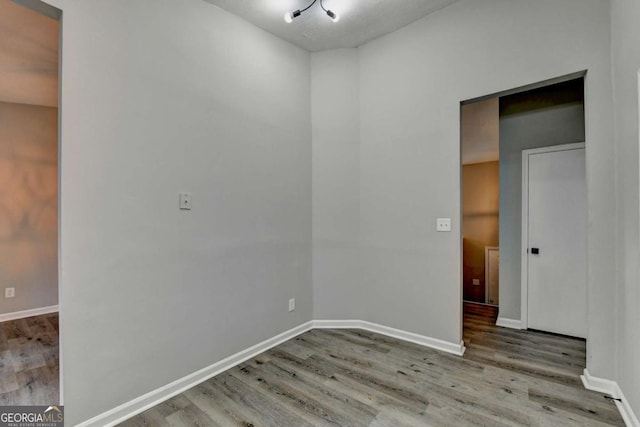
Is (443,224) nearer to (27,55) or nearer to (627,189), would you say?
(627,189)

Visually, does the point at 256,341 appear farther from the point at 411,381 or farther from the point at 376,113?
the point at 376,113

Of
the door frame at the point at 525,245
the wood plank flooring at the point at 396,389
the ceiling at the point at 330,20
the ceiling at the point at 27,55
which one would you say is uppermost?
the ceiling at the point at 330,20

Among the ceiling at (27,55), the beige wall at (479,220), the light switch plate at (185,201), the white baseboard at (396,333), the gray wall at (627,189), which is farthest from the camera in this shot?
the beige wall at (479,220)

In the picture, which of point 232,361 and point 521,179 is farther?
point 521,179

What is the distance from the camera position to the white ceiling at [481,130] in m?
3.83

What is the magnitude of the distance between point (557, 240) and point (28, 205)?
6446 millimetres

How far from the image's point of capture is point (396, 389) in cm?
212

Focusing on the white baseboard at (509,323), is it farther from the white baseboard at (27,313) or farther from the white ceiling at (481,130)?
the white baseboard at (27,313)

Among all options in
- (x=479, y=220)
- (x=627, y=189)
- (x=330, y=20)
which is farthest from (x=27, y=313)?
(x=479, y=220)

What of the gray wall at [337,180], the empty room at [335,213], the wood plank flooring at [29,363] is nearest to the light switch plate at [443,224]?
the empty room at [335,213]

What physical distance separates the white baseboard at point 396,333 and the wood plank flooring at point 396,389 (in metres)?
0.09

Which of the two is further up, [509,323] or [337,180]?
[337,180]

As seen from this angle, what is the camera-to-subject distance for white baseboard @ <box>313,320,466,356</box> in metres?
2.67

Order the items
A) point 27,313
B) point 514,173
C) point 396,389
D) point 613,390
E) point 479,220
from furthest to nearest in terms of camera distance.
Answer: point 479,220
point 27,313
point 514,173
point 396,389
point 613,390
